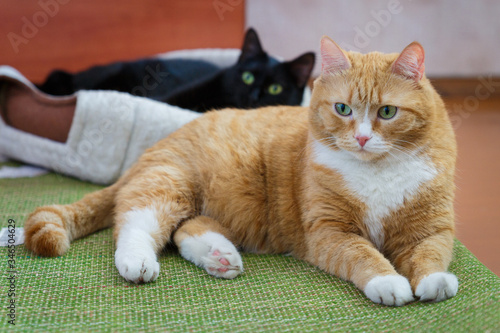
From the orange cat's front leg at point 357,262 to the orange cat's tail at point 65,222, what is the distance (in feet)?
2.62

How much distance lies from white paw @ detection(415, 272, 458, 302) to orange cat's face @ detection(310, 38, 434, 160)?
1.26ft

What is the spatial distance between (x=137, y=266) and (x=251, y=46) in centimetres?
178

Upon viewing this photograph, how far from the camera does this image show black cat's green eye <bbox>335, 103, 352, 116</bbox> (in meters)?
1.57

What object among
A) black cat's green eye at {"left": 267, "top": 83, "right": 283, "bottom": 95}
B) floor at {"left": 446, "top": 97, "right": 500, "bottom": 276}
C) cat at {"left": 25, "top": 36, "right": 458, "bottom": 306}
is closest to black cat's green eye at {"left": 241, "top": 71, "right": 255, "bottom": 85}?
black cat's green eye at {"left": 267, "top": 83, "right": 283, "bottom": 95}

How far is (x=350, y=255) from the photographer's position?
1529 mm

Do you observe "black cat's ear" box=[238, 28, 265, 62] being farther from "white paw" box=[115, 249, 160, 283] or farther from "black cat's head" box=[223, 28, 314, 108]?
"white paw" box=[115, 249, 160, 283]

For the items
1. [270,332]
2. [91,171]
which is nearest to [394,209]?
[270,332]

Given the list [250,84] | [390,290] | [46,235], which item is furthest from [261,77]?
[390,290]

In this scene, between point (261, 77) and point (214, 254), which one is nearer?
point (214, 254)

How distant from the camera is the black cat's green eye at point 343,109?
1.57 meters

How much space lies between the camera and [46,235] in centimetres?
166

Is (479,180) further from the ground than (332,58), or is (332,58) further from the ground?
(332,58)

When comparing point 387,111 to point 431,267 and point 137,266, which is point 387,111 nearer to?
point 431,267

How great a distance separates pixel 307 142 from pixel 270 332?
0.72 metres
